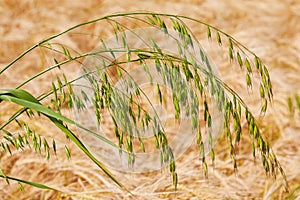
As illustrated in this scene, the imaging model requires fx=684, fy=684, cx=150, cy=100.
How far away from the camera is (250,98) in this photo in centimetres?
296

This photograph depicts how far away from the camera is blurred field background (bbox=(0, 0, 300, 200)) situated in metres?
2.14

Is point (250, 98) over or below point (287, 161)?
over

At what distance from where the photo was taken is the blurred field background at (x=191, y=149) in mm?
2145

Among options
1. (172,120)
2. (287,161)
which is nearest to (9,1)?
(172,120)

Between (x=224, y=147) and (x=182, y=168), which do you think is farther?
(x=224, y=147)

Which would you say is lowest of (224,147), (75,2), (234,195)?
(234,195)

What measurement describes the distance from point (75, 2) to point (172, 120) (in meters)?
1.74

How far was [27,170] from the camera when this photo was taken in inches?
94.2

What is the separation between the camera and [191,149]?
263 cm

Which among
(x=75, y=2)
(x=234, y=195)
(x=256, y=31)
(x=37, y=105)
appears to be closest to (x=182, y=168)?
(x=234, y=195)

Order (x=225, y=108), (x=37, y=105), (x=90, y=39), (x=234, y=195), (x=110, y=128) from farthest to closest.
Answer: (x=90, y=39) < (x=110, y=128) < (x=234, y=195) < (x=225, y=108) < (x=37, y=105)

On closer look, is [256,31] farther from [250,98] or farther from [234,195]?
[234,195]

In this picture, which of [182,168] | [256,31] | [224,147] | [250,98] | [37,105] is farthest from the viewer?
[256,31]

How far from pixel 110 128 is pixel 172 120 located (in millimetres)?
257
